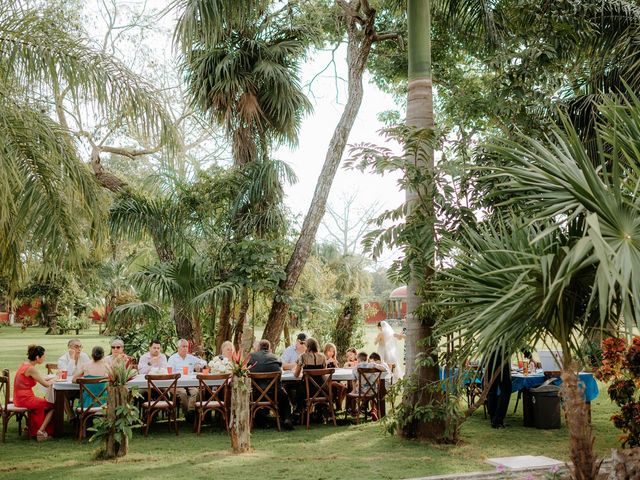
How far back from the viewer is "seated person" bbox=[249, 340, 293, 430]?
31.7 ft

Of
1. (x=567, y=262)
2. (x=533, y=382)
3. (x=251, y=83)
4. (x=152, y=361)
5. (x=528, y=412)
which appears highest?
(x=251, y=83)

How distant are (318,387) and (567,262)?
6190mm

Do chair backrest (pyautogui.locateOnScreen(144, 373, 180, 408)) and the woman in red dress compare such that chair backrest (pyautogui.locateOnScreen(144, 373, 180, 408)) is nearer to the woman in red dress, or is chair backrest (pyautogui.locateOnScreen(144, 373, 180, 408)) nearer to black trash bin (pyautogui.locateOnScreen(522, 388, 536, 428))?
the woman in red dress

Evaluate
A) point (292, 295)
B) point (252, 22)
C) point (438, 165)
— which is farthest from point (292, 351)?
point (252, 22)

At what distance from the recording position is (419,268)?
8.20 m

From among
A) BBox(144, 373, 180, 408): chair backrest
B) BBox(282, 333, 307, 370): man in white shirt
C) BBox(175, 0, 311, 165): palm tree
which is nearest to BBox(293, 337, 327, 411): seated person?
BBox(282, 333, 307, 370): man in white shirt

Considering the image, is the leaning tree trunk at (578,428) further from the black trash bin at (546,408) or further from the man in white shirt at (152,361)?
the man in white shirt at (152,361)

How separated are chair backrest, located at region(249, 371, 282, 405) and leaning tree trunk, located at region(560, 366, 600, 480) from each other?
16.8ft

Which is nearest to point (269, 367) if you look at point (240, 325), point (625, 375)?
point (240, 325)

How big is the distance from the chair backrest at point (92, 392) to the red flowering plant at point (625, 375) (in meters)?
6.15

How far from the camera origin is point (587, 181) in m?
4.57

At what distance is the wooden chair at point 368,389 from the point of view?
1004 centimetres

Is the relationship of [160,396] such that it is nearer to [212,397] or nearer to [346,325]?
[212,397]

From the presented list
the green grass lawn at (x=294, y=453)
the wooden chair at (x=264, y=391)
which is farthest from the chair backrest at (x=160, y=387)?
the wooden chair at (x=264, y=391)
